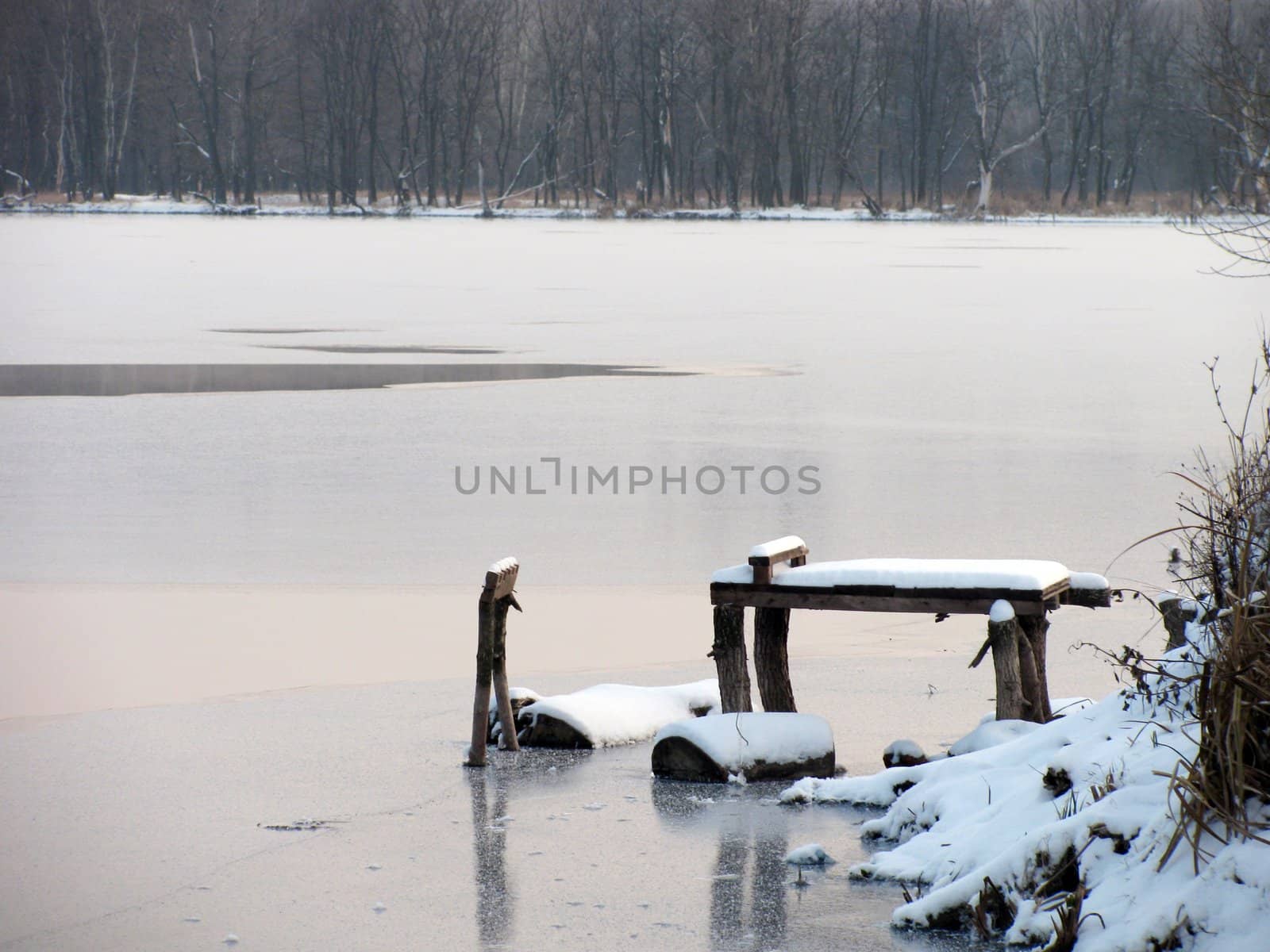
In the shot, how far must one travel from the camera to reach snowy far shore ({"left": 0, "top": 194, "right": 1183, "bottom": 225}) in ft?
233

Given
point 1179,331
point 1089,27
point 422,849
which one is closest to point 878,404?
point 1179,331

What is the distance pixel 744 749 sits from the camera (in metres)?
6.03

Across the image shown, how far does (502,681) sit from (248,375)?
46.1 feet

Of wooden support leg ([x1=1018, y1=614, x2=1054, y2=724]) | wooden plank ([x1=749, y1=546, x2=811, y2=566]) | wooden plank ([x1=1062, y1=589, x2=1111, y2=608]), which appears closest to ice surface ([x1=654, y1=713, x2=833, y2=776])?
wooden plank ([x1=749, y1=546, x2=811, y2=566])

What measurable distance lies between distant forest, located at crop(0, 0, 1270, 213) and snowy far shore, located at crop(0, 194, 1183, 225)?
1168 millimetres

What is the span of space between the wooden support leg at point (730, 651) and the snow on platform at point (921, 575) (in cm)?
11

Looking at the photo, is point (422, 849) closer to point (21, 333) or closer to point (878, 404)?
point (878, 404)

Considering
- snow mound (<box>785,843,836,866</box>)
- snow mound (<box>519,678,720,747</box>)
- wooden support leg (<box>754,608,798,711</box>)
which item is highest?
wooden support leg (<box>754,608,798,711</box>)

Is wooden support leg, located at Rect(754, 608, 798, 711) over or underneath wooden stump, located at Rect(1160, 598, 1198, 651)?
underneath

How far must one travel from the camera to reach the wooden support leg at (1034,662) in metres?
5.97

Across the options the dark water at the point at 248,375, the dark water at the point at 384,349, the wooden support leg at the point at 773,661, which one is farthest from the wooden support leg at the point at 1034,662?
the dark water at the point at 384,349

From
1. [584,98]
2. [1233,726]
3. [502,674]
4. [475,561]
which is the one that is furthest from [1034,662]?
[584,98]

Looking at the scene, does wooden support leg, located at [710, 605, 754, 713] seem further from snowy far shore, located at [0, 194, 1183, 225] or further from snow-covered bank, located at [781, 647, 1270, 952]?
snowy far shore, located at [0, 194, 1183, 225]

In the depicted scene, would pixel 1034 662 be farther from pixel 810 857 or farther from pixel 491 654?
pixel 491 654
